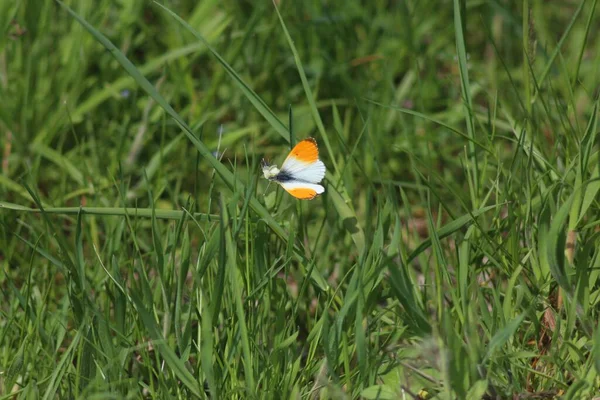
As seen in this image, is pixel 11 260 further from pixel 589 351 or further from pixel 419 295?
pixel 589 351

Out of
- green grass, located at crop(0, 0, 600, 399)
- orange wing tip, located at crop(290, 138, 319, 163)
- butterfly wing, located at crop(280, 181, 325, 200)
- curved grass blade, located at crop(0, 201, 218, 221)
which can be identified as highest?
orange wing tip, located at crop(290, 138, 319, 163)

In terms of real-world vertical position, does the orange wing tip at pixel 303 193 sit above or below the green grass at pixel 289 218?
above

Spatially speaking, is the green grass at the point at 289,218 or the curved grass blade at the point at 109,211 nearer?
the green grass at the point at 289,218

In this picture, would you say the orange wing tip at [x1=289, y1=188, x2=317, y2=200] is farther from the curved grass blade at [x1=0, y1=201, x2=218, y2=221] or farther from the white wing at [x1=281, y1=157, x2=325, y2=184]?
the curved grass blade at [x1=0, y1=201, x2=218, y2=221]

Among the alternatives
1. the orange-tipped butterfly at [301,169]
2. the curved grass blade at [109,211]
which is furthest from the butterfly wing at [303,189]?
the curved grass blade at [109,211]

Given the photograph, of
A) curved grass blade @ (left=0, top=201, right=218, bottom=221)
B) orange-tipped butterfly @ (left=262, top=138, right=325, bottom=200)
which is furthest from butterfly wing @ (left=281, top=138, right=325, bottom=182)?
curved grass blade @ (left=0, top=201, right=218, bottom=221)

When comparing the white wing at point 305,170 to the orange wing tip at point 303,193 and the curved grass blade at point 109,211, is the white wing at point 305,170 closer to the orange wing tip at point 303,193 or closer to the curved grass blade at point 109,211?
the orange wing tip at point 303,193

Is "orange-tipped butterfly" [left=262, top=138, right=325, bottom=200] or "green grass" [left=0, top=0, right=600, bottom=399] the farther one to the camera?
"orange-tipped butterfly" [left=262, top=138, right=325, bottom=200]

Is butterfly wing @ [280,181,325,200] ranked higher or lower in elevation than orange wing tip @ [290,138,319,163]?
lower
